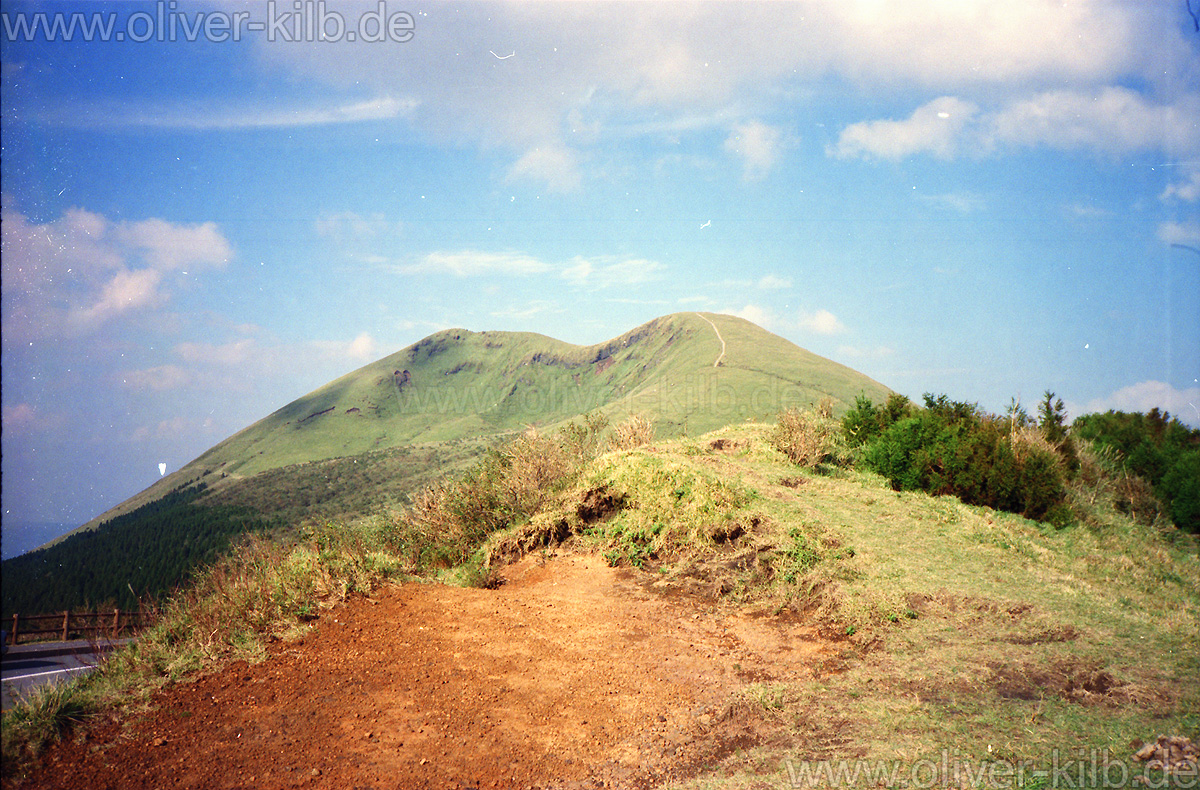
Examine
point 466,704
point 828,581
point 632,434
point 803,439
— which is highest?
point 632,434

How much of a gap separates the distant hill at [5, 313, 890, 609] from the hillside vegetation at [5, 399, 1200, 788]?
10.1ft

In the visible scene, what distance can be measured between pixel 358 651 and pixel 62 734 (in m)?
2.45

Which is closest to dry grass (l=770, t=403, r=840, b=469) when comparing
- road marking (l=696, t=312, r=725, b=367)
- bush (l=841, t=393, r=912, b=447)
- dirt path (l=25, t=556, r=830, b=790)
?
bush (l=841, t=393, r=912, b=447)

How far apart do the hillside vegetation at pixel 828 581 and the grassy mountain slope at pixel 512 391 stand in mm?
32843

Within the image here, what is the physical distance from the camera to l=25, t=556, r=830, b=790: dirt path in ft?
15.8

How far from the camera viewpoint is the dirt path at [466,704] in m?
4.80

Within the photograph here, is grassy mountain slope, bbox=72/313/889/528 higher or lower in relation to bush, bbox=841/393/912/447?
higher

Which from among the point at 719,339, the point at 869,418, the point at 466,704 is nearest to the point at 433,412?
the point at 719,339

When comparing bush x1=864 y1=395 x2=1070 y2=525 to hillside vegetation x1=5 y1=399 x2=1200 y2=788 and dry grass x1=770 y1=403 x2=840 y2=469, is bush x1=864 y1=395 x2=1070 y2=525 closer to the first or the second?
hillside vegetation x1=5 y1=399 x2=1200 y2=788

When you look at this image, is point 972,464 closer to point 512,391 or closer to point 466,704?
point 466,704

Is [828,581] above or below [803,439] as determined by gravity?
below

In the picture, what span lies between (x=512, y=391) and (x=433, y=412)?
20115 millimetres

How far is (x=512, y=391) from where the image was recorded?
13988 cm

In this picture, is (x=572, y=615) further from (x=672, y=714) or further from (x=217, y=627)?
(x=217, y=627)
